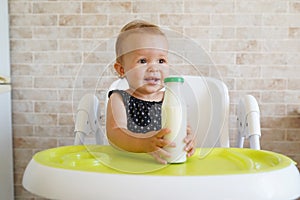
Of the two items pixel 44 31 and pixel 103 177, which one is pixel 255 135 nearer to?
pixel 103 177

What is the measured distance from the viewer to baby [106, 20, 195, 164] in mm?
829

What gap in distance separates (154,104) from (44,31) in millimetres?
937

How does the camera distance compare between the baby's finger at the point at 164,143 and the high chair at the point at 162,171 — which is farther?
the baby's finger at the point at 164,143

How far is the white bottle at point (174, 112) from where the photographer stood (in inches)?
30.0

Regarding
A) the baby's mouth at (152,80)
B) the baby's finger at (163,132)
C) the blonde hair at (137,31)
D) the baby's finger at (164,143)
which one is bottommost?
the baby's finger at (164,143)

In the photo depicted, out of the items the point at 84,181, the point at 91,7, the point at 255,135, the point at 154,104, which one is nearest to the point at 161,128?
the point at 154,104

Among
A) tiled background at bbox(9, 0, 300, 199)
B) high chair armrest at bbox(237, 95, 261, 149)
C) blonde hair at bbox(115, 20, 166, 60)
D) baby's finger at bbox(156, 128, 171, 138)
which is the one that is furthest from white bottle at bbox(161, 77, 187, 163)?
tiled background at bbox(9, 0, 300, 199)

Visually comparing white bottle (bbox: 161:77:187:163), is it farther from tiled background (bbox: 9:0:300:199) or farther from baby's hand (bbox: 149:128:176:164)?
tiled background (bbox: 9:0:300:199)

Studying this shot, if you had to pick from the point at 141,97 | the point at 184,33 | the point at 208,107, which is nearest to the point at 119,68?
the point at 141,97

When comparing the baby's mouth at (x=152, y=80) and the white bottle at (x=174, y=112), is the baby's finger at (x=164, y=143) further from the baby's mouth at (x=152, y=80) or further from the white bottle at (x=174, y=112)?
the baby's mouth at (x=152, y=80)

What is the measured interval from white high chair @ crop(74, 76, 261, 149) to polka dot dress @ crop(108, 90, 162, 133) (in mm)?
93

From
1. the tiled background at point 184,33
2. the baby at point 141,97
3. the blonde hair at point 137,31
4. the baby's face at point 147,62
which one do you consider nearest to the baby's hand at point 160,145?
the baby at point 141,97

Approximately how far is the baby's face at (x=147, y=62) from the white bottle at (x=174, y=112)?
8cm

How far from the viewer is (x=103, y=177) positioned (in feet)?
2.23
